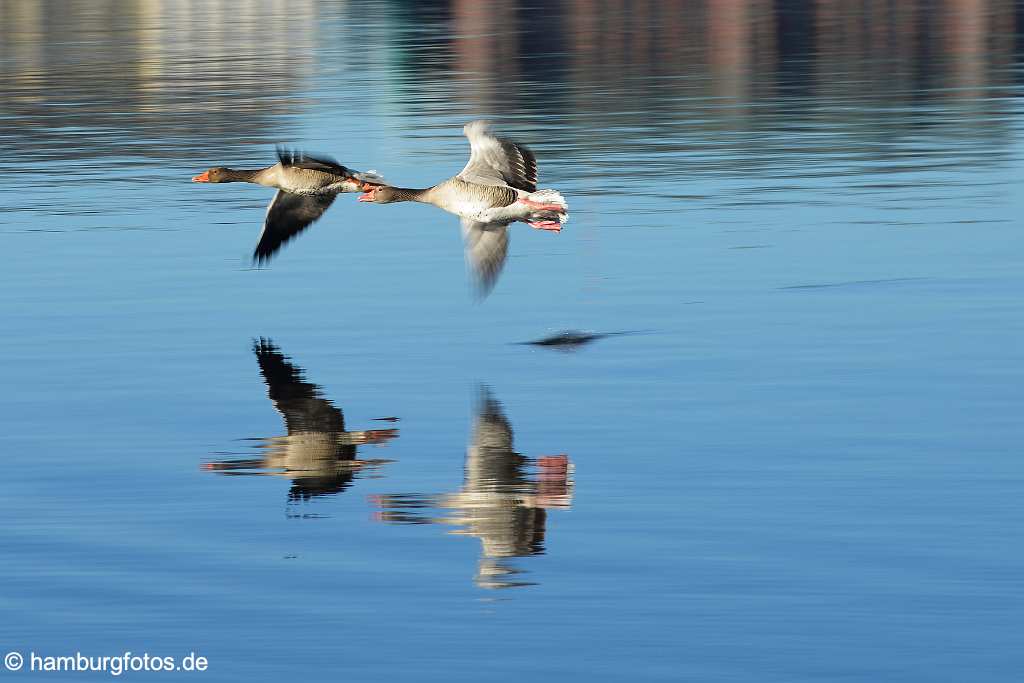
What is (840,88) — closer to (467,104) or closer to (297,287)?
(467,104)

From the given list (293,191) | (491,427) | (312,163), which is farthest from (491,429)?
(293,191)

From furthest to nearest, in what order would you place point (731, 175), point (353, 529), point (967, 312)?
point (731, 175)
point (967, 312)
point (353, 529)

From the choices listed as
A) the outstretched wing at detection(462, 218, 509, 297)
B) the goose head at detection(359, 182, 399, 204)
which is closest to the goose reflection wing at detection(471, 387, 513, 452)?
the outstretched wing at detection(462, 218, 509, 297)

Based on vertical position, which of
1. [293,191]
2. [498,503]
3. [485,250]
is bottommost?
[498,503]

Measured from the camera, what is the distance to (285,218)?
26984mm

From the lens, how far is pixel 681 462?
717 inches

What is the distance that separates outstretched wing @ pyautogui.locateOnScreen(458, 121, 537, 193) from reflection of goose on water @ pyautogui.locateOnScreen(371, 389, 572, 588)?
13.5 feet

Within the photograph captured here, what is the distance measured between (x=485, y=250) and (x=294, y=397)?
3800mm

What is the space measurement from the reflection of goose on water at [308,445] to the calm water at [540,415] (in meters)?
0.07

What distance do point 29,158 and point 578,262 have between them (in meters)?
18.1

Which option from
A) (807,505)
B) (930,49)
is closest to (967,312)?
(807,505)

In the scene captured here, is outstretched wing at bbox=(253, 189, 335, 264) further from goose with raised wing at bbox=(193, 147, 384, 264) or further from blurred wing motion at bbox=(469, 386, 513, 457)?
blurred wing motion at bbox=(469, 386, 513, 457)

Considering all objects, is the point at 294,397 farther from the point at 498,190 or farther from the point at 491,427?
the point at 498,190

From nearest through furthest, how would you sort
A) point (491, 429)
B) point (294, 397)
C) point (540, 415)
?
point (491, 429)
point (540, 415)
point (294, 397)
